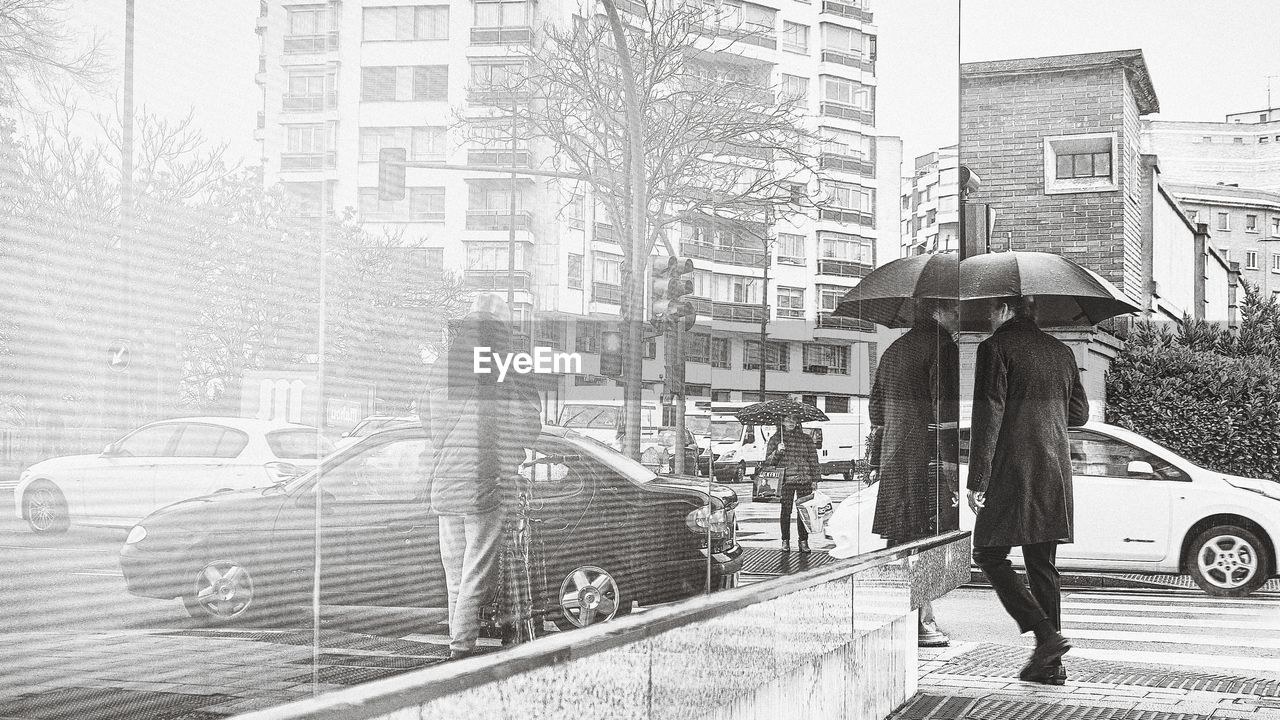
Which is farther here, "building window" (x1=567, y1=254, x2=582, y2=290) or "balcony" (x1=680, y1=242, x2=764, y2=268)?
"balcony" (x1=680, y1=242, x2=764, y2=268)

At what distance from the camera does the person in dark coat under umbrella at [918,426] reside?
4.97 metres

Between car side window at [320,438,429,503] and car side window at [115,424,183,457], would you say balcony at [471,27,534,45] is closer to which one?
car side window at [320,438,429,503]

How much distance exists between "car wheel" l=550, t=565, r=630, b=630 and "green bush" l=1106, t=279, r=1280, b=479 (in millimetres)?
17866

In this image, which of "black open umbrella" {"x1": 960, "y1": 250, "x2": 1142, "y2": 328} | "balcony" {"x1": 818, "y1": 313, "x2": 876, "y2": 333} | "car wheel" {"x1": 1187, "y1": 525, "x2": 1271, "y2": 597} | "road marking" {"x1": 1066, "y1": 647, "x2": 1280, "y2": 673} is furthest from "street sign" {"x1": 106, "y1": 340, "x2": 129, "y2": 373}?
"car wheel" {"x1": 1187, "y1": 525, "x2": 1271, "y2": 597}

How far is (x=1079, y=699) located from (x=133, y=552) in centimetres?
536

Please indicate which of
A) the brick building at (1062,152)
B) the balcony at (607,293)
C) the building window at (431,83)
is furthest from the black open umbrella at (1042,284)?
the brick building at (1062,152)

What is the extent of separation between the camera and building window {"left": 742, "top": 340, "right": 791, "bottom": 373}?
3172 millimetres

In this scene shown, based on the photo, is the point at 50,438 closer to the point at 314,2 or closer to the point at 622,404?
the point at 314,2

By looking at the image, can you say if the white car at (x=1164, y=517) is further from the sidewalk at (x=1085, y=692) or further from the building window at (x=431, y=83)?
the building window at (x=431, y=83)

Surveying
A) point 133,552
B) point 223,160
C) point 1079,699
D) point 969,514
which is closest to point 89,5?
point 223,160

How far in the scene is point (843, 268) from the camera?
4297mm

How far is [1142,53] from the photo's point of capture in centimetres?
2344

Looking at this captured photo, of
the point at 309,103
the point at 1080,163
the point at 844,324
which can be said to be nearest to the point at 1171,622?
the point at 844,324

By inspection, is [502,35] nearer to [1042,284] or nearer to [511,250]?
[511,250]
